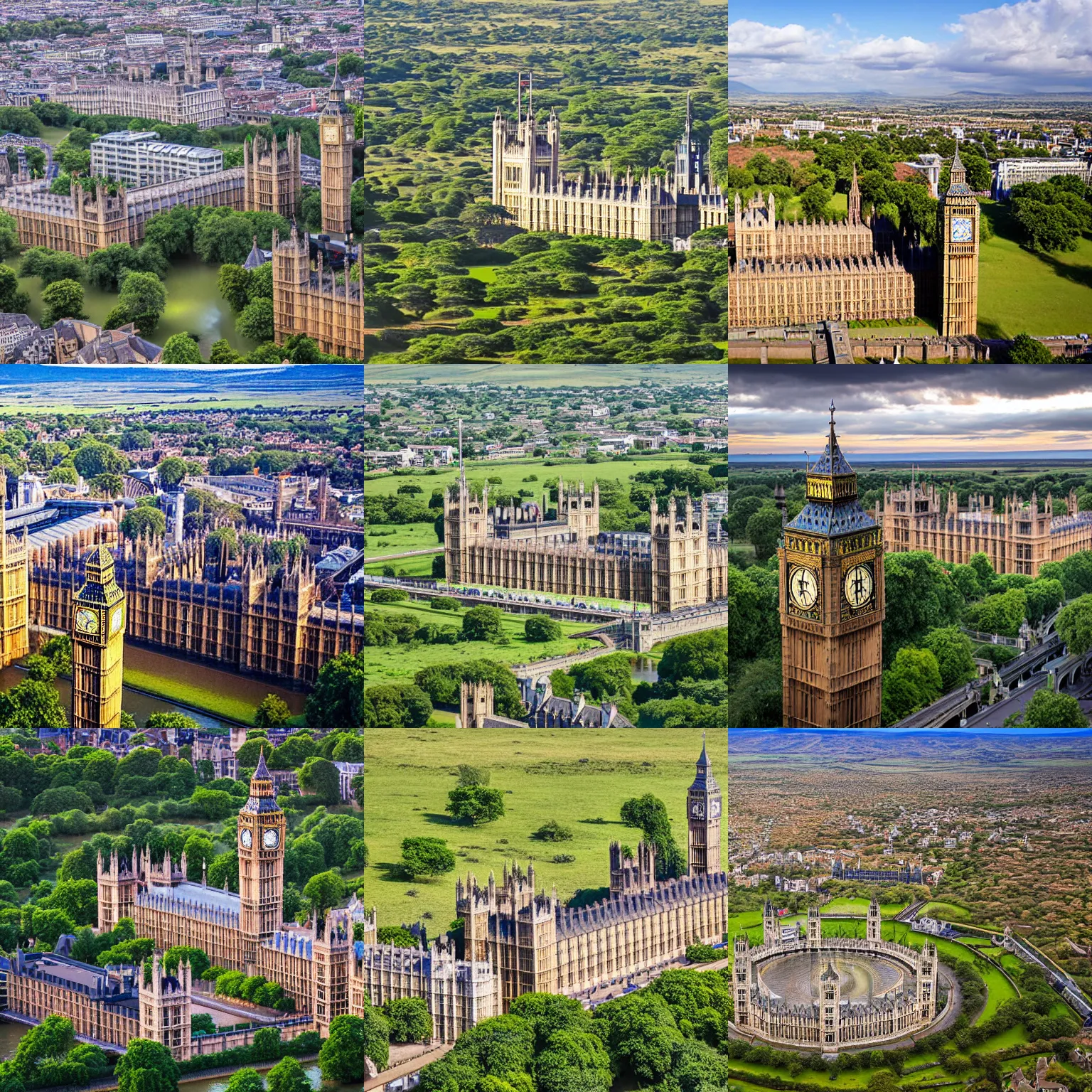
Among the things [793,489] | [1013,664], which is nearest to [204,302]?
[793,489]

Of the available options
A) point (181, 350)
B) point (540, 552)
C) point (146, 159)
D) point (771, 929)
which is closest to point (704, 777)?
point (771, 929)

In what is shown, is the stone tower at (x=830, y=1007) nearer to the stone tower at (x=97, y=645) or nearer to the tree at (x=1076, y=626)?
the tree at (x=1076, y=626)

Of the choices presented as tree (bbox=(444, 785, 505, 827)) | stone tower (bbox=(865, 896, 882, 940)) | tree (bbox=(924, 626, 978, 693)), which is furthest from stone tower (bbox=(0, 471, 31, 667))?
tree (bbox=(924, 626, 978, 693))

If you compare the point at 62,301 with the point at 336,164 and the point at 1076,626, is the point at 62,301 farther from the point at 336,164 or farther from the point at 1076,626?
the point at 1076,626

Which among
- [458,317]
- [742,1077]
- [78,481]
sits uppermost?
[458,317]

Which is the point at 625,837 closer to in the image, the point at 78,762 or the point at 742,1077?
the point at 742,1077

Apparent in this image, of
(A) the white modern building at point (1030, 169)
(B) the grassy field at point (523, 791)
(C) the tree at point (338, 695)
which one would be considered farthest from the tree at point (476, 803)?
(A) the white modern building at point (1030, 169)
